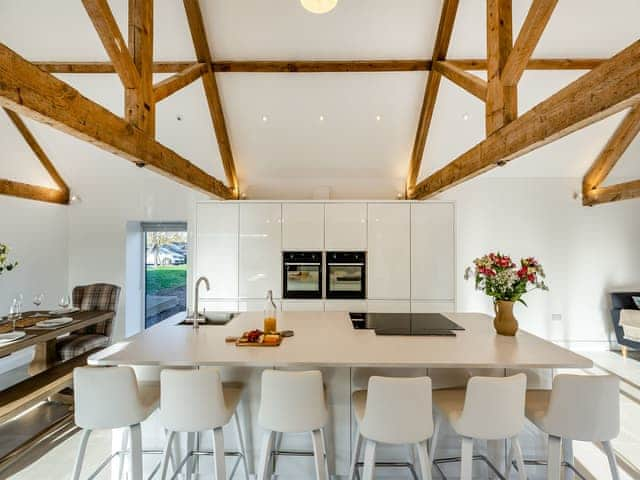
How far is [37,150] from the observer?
4672 millimetres

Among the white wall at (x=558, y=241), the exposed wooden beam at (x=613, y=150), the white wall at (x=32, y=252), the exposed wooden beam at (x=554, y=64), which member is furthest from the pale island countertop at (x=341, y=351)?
the exposed wooden beam at (x=613, y=150)

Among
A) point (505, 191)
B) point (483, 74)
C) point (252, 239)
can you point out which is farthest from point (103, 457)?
point (505, 191)

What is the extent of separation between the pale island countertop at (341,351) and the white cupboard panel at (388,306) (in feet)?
6.08

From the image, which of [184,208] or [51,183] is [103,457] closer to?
[184,208]

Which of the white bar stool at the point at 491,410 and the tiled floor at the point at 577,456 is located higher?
the white bar stool at the point at 491,410

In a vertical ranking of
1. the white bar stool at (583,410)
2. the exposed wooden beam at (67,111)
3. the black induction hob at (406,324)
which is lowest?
the white bar stool at (583,410)

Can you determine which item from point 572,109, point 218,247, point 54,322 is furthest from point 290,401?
point 218,247

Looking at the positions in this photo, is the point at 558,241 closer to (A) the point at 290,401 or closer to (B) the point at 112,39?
(A) the point at 290,401

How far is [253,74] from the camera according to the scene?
404 cm

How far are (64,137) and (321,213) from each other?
3616 millimetres

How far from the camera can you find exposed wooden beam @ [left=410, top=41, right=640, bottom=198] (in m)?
1.45

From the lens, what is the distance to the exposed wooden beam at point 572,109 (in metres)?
1.45

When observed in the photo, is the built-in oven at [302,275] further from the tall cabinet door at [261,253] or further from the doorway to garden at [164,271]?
the doorway to garden at [164,271]

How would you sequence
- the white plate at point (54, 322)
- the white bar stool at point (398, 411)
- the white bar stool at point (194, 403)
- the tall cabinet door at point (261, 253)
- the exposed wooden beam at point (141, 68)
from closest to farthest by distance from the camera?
the white bar stool at point (398, 411)
the white bar stool at point (194, 403)
the exposed wooden beam at point (141, 68)
the white plate at point (54, 322)
the tall cabinet door at point (261, 253)
